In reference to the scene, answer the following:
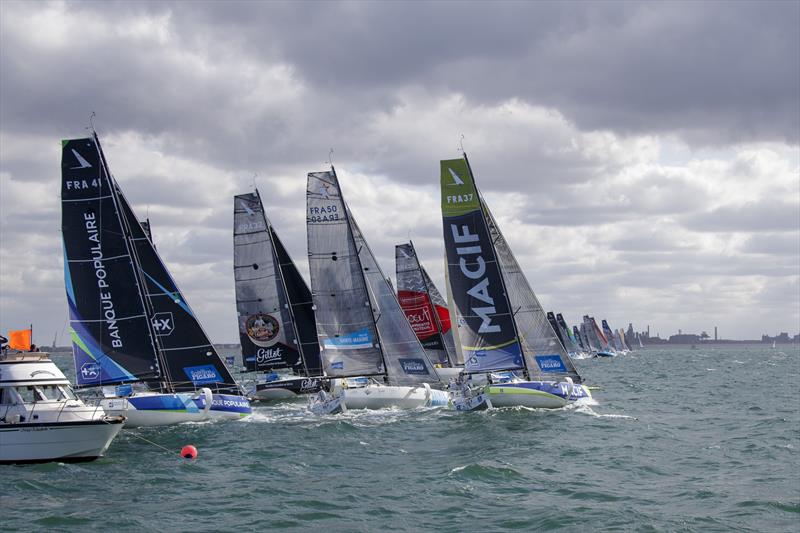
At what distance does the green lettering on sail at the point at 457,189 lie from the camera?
4341cm

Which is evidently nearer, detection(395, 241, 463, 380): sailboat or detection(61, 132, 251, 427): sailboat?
detection(61, 132, 251, 427): sailboat

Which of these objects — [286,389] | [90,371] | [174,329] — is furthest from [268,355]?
[90,371]

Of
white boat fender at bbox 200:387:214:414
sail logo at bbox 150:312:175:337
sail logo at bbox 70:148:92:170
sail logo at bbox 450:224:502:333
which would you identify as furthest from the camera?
sail logo at bbox 450:224:502:333

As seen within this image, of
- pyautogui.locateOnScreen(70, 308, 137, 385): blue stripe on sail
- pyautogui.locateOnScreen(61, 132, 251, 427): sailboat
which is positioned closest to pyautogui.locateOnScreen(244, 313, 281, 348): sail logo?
pyautogui.locateOnScreen(61, 132, 251, 427): sailboat

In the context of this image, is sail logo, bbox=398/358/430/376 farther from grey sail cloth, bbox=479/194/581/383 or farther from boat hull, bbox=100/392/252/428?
boat hull, bbox=100/392/252/428

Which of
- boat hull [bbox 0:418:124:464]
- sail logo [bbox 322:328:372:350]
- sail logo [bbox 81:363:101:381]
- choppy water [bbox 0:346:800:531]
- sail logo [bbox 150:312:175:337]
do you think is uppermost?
sail logo [bbox 150:312:175:337]

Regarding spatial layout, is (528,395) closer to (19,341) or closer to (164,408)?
→ (164,408)

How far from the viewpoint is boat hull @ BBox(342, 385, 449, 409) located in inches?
1633

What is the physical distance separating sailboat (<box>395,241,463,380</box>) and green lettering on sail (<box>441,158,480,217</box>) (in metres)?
18.3

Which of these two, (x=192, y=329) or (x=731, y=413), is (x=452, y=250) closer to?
(x=192, y=329)

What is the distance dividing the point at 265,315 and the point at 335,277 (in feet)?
33.0

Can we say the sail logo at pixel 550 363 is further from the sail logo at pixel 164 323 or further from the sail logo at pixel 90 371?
the sail logo at pixel 90 371

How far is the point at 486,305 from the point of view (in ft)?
141

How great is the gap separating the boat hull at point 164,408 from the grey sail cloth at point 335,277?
794 cm
